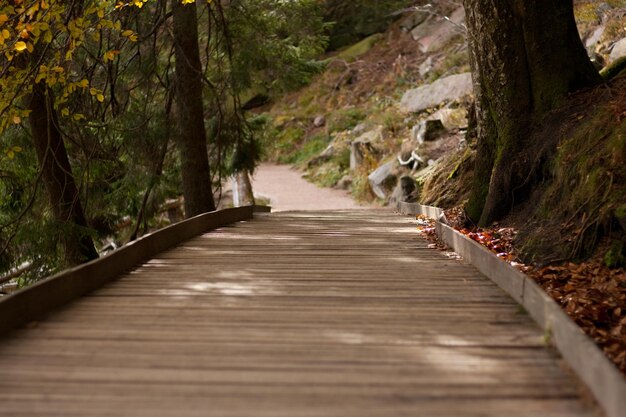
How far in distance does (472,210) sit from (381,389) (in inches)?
254

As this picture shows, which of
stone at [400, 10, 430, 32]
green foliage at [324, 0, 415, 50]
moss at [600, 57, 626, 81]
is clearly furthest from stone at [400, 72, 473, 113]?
moss at [600, 57, 626, 81]

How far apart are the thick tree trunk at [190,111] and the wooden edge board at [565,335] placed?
7054 mm

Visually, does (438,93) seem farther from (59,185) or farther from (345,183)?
(59,185)

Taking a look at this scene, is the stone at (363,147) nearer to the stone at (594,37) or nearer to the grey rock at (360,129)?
the grey rock at (360,129)

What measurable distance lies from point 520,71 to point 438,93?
14500 mm

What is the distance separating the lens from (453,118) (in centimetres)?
2014

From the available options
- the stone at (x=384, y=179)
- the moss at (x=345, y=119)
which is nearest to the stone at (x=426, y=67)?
the moss at (x=345, y=119)

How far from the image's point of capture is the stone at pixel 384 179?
2031 centimetres

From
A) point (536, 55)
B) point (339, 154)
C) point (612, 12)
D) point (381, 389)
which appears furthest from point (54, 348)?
point (339, 154)

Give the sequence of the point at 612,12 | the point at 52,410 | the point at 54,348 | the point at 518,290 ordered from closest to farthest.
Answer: the point at 52,410 < the point at 54,348 < the point at 518,290 < the point at 612,12

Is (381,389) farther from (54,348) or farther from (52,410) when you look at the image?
(54,348)

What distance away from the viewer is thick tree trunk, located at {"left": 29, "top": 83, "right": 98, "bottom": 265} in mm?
9883

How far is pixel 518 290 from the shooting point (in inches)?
200

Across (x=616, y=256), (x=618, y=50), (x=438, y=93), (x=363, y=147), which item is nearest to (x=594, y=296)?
(x=616, y=256)
